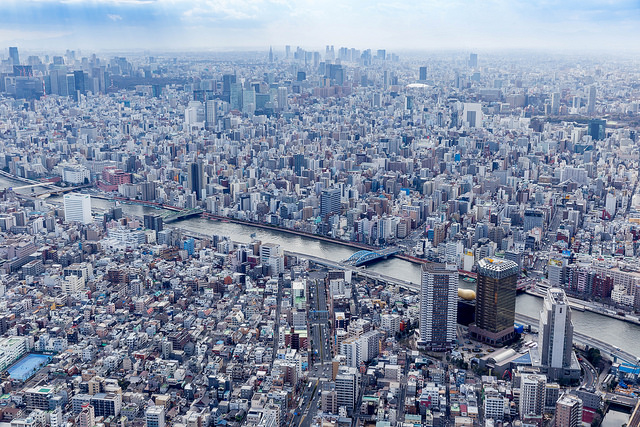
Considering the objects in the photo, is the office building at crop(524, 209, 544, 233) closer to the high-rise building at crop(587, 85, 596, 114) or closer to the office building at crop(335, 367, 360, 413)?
the office building at crop(335, 367, 360, 413)

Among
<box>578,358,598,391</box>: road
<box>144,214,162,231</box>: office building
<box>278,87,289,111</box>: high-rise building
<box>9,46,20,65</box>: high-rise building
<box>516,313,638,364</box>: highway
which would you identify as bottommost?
<box>578,358,598,391</box>: road

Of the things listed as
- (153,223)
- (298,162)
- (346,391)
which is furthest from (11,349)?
(298,162)

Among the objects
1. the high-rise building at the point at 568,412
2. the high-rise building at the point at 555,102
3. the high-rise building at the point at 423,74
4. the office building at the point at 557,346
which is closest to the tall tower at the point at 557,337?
the office building at the point at 557,346

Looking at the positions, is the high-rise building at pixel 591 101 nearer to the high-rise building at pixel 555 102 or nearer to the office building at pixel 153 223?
the high-rise building at pixel 555 102

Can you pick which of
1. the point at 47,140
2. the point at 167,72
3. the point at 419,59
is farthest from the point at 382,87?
the point at 47,140

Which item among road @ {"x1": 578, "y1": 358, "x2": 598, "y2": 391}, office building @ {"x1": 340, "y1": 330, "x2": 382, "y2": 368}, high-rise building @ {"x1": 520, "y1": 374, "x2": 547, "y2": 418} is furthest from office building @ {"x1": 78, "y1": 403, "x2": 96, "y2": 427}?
road @ {"x1": 578, "y1": 358, "x2": 598, "y2": 391}

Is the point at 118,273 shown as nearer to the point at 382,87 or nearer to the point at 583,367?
the point at 583,367
